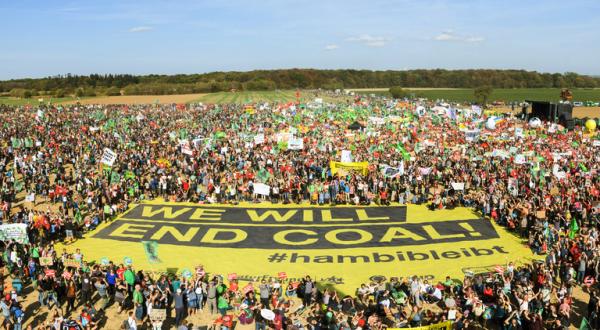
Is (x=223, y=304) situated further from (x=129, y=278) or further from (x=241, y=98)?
(x=241, y=98)

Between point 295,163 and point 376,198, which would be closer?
point 376,198

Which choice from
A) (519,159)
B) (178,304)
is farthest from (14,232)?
(519,159)

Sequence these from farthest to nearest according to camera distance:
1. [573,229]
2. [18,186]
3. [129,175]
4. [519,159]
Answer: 1. [519,159]
2. [129,175]
3. [18,186]
4. [573,229]

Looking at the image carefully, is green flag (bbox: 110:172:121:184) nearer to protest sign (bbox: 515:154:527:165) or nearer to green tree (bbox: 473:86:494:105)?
protest sign (bbox: 515:154:527:165)

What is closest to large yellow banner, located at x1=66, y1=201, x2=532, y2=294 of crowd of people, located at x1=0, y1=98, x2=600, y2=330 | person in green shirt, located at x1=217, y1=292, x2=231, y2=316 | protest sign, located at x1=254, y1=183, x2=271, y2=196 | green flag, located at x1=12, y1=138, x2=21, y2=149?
protest sign, located at x1=254, y1=183, x2=271, y2=196

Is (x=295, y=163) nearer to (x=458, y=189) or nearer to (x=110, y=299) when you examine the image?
(x=458, y=189)

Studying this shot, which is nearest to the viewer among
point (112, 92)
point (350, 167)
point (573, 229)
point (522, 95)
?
point (573, 229)

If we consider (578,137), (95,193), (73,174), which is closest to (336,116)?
(578,137)
